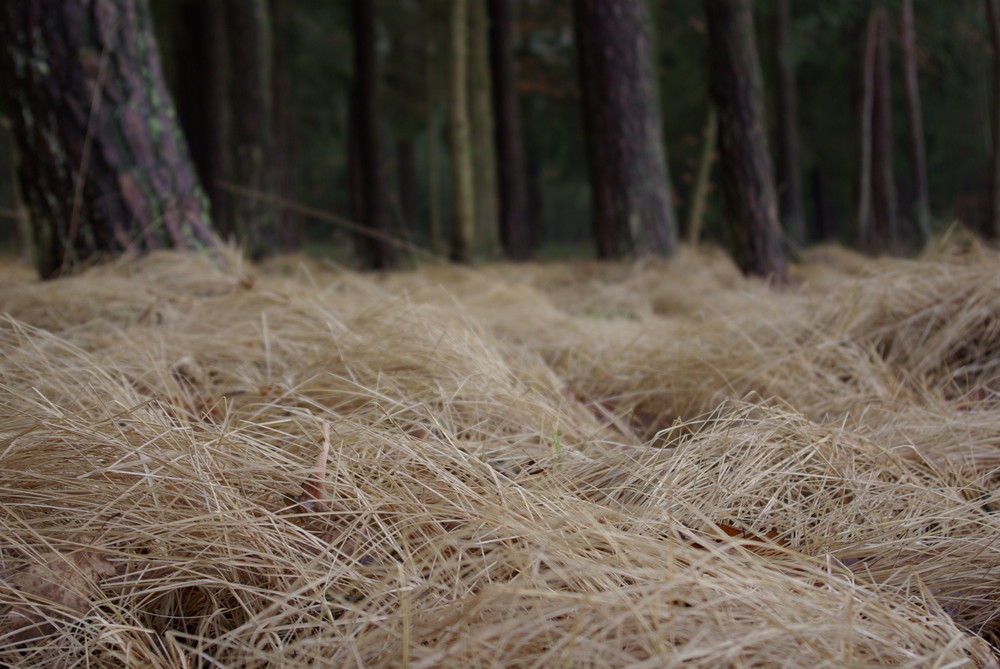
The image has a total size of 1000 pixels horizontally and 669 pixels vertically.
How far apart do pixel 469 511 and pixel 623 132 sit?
12.7 feet

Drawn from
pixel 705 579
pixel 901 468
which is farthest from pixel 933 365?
pixel 705 579

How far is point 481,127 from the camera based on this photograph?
7859 millimetres

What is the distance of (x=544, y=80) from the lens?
13484 millimetres

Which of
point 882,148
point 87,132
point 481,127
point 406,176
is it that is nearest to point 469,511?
point 87,132

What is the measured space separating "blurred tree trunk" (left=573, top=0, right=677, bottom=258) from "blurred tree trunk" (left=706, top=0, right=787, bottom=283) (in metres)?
0.41

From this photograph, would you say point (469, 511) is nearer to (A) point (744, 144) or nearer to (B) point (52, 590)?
(B) point (52, 590)

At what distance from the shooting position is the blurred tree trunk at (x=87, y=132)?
7.51 ft

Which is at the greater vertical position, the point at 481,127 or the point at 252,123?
the point at 252,123

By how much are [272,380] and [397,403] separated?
1.22ft

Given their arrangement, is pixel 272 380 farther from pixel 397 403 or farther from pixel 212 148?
pixel 212 148

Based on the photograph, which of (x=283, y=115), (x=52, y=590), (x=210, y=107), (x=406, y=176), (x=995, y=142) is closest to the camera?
(x=52, y=590)

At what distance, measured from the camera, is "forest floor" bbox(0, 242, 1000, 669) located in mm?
696

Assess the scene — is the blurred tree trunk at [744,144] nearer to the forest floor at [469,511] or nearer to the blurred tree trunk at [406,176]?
the forest floor at [469,511]

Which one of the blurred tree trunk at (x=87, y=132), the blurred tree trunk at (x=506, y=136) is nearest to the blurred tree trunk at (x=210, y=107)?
the blurred tree trunk at (x=506, y=136)
